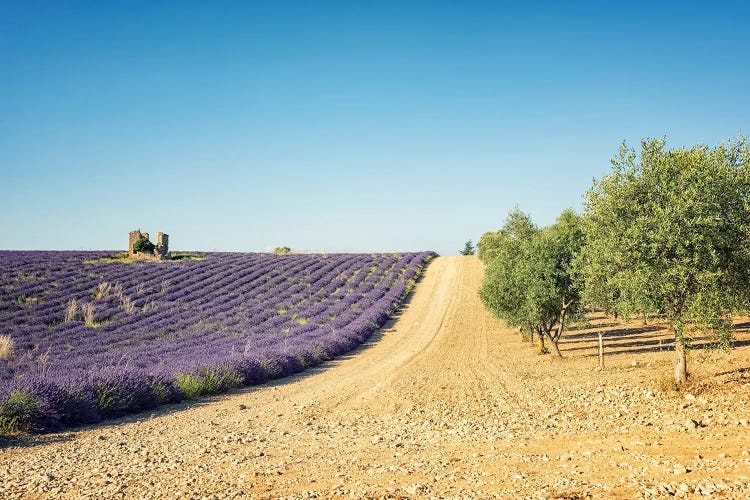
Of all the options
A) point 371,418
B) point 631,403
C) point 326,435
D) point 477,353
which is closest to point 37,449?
point 326,435

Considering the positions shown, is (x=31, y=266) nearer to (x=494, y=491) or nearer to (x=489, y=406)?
(x=489, y=406)

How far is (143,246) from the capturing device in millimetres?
56250

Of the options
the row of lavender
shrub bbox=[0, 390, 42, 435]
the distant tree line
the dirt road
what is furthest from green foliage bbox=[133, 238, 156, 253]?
the distant tree line

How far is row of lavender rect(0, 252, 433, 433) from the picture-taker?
1316 centimetres

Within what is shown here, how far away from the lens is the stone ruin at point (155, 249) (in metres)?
55.7

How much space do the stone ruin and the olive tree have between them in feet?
165

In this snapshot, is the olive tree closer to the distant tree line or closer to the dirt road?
the distant tree line

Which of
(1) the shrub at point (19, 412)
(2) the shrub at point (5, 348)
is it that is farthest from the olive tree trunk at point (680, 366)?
(2) the shrub at point (5, 348)

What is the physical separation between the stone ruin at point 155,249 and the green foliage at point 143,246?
0.33m

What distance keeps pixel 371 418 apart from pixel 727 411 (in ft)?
24.7

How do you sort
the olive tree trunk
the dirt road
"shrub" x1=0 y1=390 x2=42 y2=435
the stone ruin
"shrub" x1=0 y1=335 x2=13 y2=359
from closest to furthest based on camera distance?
the dirt road → "shrub" x1=0 y1=390 x2=42 y2=435 → the olive tree trunk → "shrub" x1=0 y1=335 x2=13 y2=359 → the stone ruin

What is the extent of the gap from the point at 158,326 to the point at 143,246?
105 ft

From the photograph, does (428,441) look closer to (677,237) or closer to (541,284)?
(677,237)

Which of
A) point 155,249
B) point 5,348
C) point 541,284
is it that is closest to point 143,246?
point 155,249
